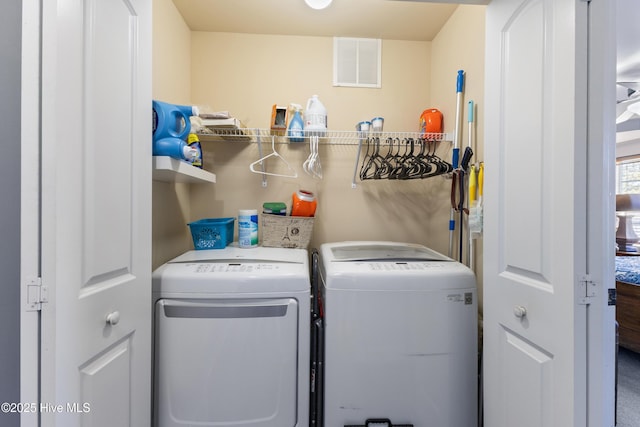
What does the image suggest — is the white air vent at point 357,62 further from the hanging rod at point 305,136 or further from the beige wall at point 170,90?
the beige wall at point 170,90

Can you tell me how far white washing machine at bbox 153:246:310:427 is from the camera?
4.09 ft

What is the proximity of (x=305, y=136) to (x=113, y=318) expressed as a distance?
1382 millimetres

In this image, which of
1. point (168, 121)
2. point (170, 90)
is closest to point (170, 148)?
point (168, 121)

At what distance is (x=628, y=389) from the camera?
2.14 m

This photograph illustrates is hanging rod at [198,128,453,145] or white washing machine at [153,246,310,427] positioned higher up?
hanging rod at [198,128,453,145]

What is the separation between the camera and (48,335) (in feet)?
2.30

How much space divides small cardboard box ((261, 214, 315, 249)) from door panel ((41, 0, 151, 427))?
72 cm

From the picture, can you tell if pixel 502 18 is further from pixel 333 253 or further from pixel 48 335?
pixel 48 335

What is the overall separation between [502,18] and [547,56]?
1.08 feet

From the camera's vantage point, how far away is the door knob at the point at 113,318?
89cm

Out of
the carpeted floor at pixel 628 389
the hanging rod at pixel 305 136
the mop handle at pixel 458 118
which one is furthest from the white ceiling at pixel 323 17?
the carpeted floor at pixel 628 389
